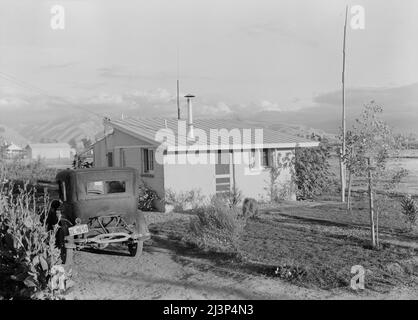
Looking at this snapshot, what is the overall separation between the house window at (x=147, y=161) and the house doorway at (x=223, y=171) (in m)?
2.30

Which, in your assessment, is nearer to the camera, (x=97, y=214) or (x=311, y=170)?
(x=97, y=214)

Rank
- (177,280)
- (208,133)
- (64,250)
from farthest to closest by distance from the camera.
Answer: (208,133), (64,250), (177,280)

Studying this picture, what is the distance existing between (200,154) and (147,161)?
2025 millimetres

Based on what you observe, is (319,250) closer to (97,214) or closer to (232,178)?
(97,214)

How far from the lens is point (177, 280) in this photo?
306 inches

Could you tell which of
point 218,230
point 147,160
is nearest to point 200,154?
point 147,160

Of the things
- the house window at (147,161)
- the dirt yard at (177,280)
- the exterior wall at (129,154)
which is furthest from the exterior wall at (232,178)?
the dirt yard at (177,280)

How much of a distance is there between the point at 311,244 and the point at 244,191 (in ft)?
24.8

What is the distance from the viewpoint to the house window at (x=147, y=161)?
16375mm

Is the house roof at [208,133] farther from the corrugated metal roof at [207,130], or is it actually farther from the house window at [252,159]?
the house window at [252,159]

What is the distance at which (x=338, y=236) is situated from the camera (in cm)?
1027

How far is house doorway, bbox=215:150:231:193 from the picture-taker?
16561mm
